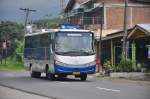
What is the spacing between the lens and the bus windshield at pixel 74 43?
2812 cm

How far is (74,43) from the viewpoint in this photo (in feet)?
92.9

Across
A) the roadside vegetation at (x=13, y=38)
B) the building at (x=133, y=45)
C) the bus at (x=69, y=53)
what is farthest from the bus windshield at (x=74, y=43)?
the roadside vegetation at (x=13, y=38)

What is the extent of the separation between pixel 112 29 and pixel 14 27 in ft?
97.6

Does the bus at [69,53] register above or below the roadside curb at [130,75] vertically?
above

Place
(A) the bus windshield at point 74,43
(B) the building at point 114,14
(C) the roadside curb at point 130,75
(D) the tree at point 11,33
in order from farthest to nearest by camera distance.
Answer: (D) the tree at point 11,33 < (B) the building at point 114,14 < (C) the roadside curb at point 130,75 < (A) the bus windshield at point 74,43

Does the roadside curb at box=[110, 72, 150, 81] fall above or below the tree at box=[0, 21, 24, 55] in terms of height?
below

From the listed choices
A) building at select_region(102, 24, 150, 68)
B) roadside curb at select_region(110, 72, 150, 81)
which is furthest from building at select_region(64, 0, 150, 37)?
roadside curb at select_region(110, 72, 150, 81)

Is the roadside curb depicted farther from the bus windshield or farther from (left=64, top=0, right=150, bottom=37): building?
(left=64, top=0, right=150, bottom=37): building

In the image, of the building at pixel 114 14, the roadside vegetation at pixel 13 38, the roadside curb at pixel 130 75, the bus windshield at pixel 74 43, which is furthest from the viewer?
the roadside vegetation at pixel 13 38

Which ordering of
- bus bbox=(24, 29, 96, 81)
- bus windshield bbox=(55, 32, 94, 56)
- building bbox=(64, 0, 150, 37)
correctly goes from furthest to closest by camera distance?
building bbox=(64, 0, 150, 37) → bus windshield bbox=(55, 32, 94, 56) → bus bbox=(24, 29, 96, 81)

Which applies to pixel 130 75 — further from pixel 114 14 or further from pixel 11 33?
pixel 11 33

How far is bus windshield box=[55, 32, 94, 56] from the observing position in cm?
2812

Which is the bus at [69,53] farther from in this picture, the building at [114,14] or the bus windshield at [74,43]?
the building at [114,14]

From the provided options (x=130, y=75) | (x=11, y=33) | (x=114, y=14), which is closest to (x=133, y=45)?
(x=130, y=75)
